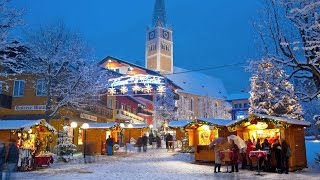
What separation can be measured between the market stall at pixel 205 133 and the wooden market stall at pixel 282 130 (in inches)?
74.5

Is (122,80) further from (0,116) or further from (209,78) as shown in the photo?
(209,78)

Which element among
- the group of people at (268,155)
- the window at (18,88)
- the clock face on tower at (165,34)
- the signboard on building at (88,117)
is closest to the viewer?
the group of people at (268,155)

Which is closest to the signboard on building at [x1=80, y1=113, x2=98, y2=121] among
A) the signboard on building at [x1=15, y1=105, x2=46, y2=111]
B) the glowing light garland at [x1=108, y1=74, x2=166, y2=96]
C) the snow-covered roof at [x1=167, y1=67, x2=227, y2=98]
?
the glowing light garland at [x1=108, y1=74, x2=166, y2=96]

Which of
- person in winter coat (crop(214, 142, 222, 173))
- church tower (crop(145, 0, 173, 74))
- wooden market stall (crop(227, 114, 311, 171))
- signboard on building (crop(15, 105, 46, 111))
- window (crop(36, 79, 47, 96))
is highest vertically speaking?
church tower (crop(145, 0, 173, 74))

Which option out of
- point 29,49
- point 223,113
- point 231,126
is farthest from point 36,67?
point 223,113

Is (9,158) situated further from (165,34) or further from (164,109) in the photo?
(165,34)

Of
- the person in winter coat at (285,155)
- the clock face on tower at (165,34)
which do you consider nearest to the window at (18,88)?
the person in winter coat at (285,155)

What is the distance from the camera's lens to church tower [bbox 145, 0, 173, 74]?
123 metres

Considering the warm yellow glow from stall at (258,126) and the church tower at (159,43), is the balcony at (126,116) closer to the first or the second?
the warm yellow glow from stall at (258,126)

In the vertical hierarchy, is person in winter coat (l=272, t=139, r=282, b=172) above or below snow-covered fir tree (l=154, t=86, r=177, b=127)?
below

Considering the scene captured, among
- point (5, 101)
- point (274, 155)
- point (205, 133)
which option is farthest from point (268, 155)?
point (5, 101)

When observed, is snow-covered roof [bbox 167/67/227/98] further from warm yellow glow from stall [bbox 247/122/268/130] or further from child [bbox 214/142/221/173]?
child [bbox 214/142/221/173]

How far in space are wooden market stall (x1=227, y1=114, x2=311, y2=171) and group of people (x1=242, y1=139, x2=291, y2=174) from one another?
777 millimetres

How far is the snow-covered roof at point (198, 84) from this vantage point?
97625 millimetres
